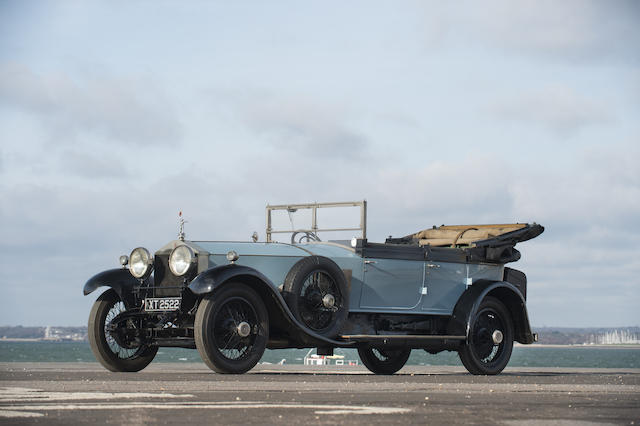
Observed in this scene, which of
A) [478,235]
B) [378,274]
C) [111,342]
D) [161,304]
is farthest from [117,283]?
[478,235]

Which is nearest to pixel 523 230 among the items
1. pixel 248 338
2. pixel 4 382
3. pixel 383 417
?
pixel 248 338

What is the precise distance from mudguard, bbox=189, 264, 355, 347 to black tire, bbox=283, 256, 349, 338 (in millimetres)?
186

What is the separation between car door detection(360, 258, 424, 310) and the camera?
→ 46.4 ft

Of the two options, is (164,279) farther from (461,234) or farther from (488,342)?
(461,234)

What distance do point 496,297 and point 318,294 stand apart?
3.54 meters

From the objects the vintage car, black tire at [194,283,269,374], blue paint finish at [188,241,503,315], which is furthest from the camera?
blue paint finish at [188,241,503,315]

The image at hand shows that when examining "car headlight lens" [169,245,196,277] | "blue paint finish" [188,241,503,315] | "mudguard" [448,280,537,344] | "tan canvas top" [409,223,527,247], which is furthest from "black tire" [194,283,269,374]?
"tan canvas top" [409,223,527,247]

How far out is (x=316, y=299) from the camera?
13.3m

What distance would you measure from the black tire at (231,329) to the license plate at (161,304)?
63 cm

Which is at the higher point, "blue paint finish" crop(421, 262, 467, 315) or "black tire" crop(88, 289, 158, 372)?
"blue paint finish" crop(421, 262, 467, 315)

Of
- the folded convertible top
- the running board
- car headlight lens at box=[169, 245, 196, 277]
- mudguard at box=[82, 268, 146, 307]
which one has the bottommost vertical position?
the running board

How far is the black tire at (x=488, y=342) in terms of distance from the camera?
14672mm

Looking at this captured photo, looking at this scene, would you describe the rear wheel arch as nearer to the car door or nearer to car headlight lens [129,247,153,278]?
the car door

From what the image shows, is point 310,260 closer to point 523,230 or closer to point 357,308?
point 357,308
